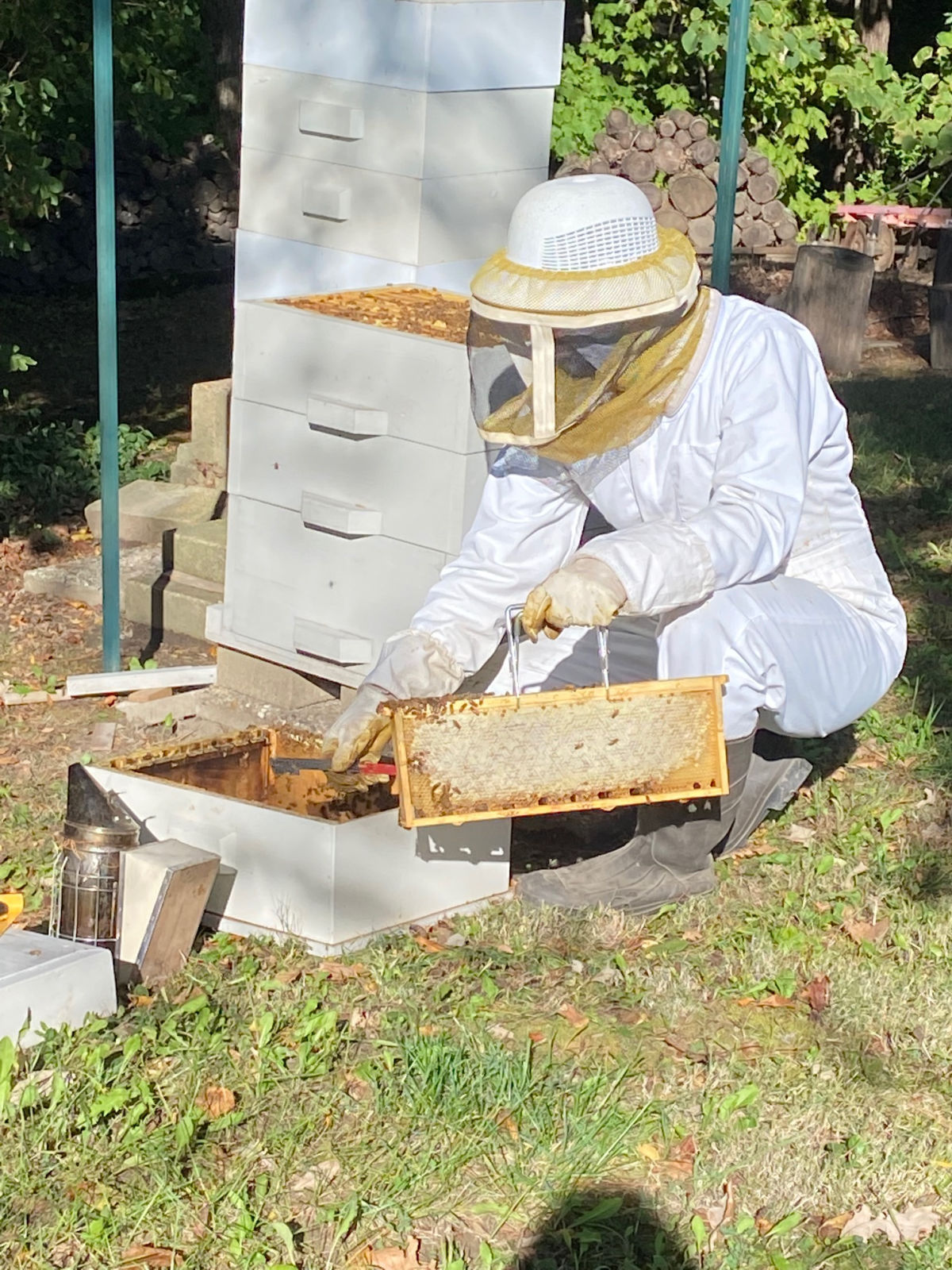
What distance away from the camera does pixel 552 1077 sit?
9.07 ft

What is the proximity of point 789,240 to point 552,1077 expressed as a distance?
10594 mm

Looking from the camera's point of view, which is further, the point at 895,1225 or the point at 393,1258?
the point at 895,1225

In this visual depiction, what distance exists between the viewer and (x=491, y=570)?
339 centimetres

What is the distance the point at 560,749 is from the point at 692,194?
951 centimetres

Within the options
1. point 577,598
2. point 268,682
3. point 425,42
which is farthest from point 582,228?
point 268,682

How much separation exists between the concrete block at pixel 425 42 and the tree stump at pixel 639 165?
769cm

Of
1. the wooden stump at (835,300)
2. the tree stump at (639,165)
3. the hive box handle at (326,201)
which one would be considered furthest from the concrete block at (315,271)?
the tree stump at (639,165)

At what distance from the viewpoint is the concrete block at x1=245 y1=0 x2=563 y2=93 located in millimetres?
4324

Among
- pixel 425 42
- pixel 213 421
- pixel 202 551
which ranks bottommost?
pixel 202 551

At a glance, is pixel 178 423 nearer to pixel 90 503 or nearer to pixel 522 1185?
pixel 90 503

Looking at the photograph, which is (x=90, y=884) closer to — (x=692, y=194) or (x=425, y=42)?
(x=425, y=42)

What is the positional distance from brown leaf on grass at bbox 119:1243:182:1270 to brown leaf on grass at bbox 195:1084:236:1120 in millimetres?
317

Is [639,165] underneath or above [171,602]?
above

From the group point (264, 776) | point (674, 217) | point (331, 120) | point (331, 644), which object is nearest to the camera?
point (264, 776)
